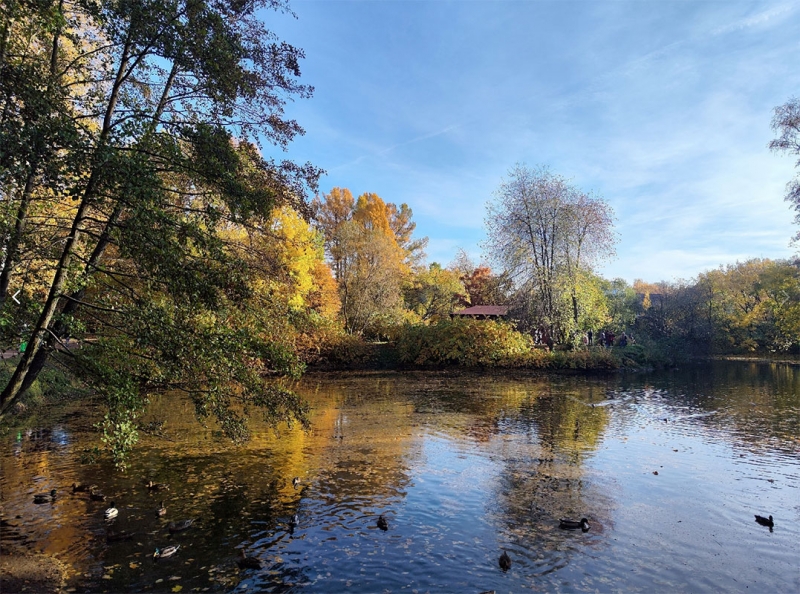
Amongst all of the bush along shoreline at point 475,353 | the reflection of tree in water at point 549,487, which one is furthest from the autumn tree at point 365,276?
the reflection of tree in water at point 549,487

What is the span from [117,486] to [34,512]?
130 centimetres

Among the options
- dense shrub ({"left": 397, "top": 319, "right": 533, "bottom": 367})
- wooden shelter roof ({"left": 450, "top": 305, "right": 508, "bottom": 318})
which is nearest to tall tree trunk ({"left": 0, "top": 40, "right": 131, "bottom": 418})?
dense shrub ({"left": 397, "top": 319, "right": 533, "bottom": 367})

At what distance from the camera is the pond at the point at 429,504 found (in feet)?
17.6

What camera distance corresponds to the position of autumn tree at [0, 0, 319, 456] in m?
4.94

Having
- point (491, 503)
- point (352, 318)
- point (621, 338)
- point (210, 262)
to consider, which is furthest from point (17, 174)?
point (621, 338)

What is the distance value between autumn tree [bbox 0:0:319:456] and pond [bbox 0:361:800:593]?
4.99 feet

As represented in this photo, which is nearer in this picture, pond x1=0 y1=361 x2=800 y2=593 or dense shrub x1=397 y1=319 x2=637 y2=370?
pond x1=0 y1=361 x2=800 y2=593

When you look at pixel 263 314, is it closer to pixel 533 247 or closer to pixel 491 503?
pixel 491 503

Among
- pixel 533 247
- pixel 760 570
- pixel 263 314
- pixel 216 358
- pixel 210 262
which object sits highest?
pixel 533 247

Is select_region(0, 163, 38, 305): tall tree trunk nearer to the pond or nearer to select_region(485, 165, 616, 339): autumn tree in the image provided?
the pond

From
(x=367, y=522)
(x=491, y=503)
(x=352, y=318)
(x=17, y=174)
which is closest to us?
(x=17, y=174)

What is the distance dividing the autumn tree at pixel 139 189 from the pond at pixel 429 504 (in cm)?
152

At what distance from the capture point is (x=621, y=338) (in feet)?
123

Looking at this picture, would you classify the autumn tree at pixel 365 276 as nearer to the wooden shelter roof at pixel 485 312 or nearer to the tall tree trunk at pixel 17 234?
the wooden shelter roof at pixel 485 312
